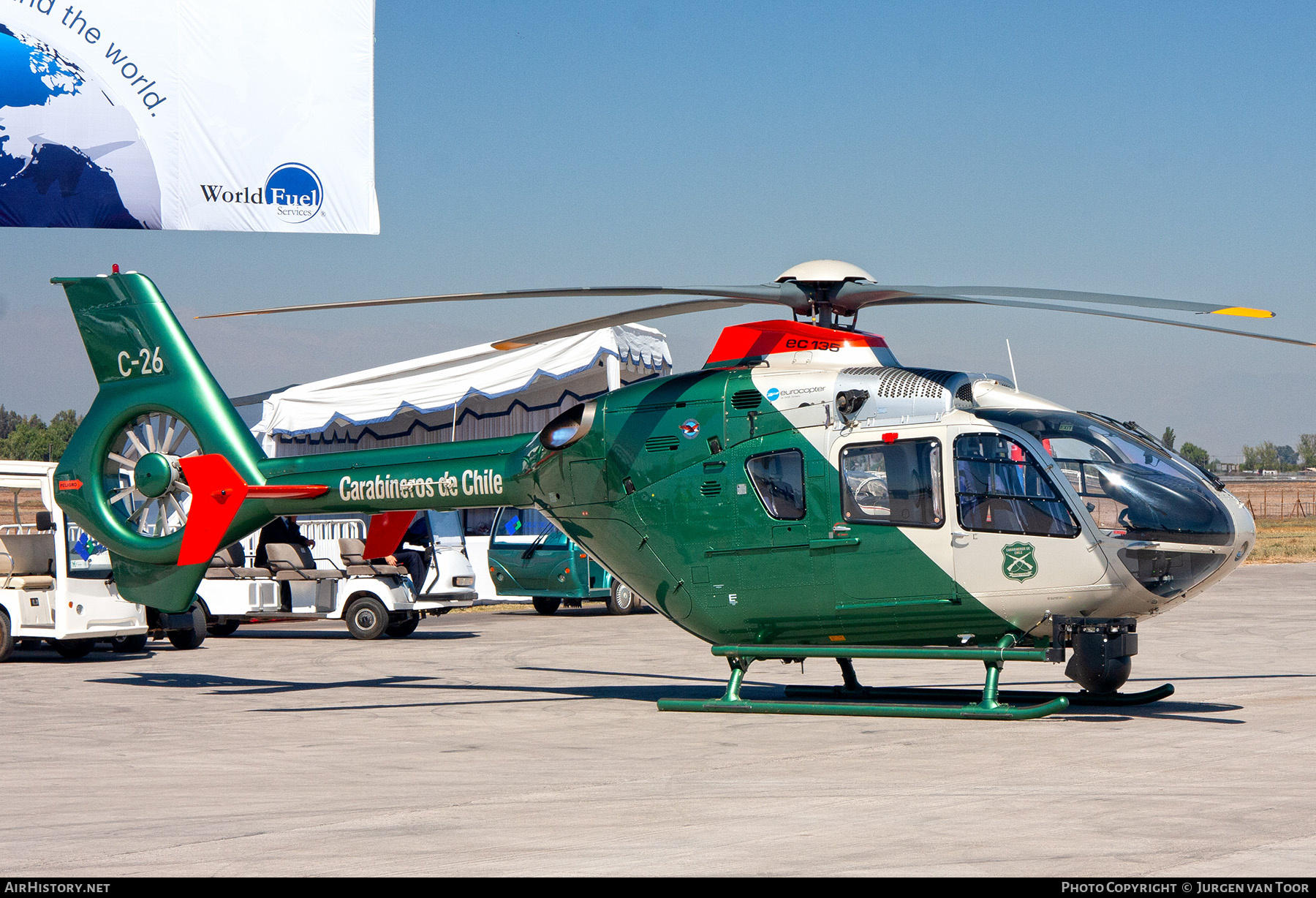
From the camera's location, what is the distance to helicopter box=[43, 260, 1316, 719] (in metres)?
9.20

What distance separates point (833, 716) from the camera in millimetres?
9938

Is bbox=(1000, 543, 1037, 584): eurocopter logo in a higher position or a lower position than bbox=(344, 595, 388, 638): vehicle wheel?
higher

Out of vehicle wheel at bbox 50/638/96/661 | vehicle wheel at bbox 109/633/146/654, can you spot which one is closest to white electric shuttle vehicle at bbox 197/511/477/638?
vehicle wheel at bbox 109/633/146/654

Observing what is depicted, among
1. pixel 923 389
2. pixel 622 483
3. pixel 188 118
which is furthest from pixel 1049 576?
pixel 188 118

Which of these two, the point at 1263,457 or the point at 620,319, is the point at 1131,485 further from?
the point at 1263,457

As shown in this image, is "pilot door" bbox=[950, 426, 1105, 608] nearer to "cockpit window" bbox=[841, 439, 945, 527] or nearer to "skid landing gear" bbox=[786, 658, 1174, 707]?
"cockpit window" bbox=[841, 439, 945, 527]

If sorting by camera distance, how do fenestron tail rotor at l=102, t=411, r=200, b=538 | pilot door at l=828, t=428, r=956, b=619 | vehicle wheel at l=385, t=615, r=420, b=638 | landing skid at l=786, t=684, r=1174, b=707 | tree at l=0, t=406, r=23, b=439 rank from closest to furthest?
Answer: 1. pilot door at l=828, t=428, r=956, b=619
2. landing skid at l=786, t=684, r=1174, b=707
3. fenestron tail rotor at l=102, t=411, r=200, b=538
4. vehicle wheel at l=385, t=615, r=420, b=638
5. tree at l=0, t=406, r=23, b=439

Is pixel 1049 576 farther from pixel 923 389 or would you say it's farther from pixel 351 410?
pixel 351 410

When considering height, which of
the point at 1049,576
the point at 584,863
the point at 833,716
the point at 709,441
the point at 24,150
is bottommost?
the point at 833,716

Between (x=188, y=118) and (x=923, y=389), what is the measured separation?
13544mm

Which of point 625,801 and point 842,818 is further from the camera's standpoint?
point 625,801

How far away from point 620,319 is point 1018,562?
137 inches

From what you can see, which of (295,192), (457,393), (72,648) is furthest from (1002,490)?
(457,393)

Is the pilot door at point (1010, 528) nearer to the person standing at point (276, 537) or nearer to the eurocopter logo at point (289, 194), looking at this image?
the person standing at point (276, 537)
